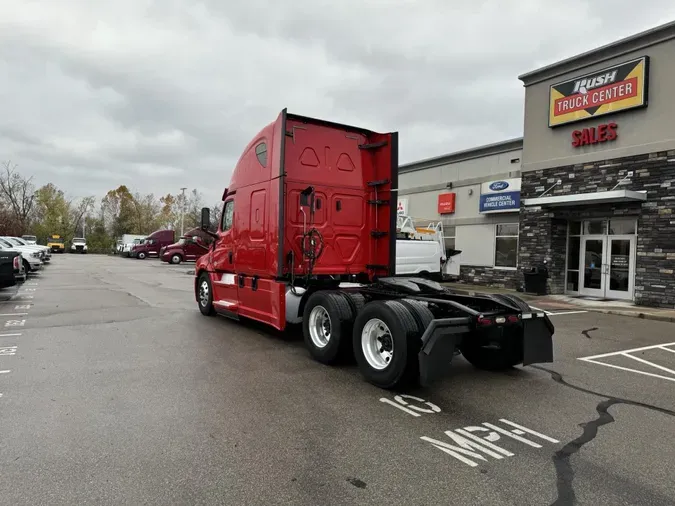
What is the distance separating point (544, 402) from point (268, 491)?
10.5 feet

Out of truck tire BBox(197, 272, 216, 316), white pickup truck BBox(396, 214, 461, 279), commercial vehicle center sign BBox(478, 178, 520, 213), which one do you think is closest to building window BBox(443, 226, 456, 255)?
commercial vehicle center sign BBox(478, 178, 520, 213)

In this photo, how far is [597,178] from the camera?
15023 millimetres

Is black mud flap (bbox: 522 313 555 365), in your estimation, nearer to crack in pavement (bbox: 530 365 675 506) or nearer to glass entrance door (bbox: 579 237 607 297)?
crack in pavement (bbox: 530 365 675 506)

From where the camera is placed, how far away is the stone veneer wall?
13.4 meters

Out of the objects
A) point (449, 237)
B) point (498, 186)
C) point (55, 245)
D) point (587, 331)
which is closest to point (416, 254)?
point (498, 186)

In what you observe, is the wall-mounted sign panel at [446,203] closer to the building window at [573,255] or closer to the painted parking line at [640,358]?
the building window at [573,255]

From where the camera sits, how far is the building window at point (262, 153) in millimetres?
7891

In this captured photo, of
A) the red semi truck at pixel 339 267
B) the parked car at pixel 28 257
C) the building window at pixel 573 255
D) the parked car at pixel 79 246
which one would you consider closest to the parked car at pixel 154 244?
the parked car at pixel 28 257

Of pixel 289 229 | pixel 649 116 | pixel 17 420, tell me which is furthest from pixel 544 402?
pixel 649 116

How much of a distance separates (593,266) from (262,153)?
41.7 ft

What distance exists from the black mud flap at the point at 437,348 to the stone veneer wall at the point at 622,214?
37.8ft

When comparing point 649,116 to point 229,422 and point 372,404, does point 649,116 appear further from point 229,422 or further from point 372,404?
point 229,422

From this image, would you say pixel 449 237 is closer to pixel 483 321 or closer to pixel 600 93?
pixel 600 93

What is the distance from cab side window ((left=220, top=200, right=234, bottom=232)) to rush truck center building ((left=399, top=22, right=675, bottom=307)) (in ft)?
35.4
